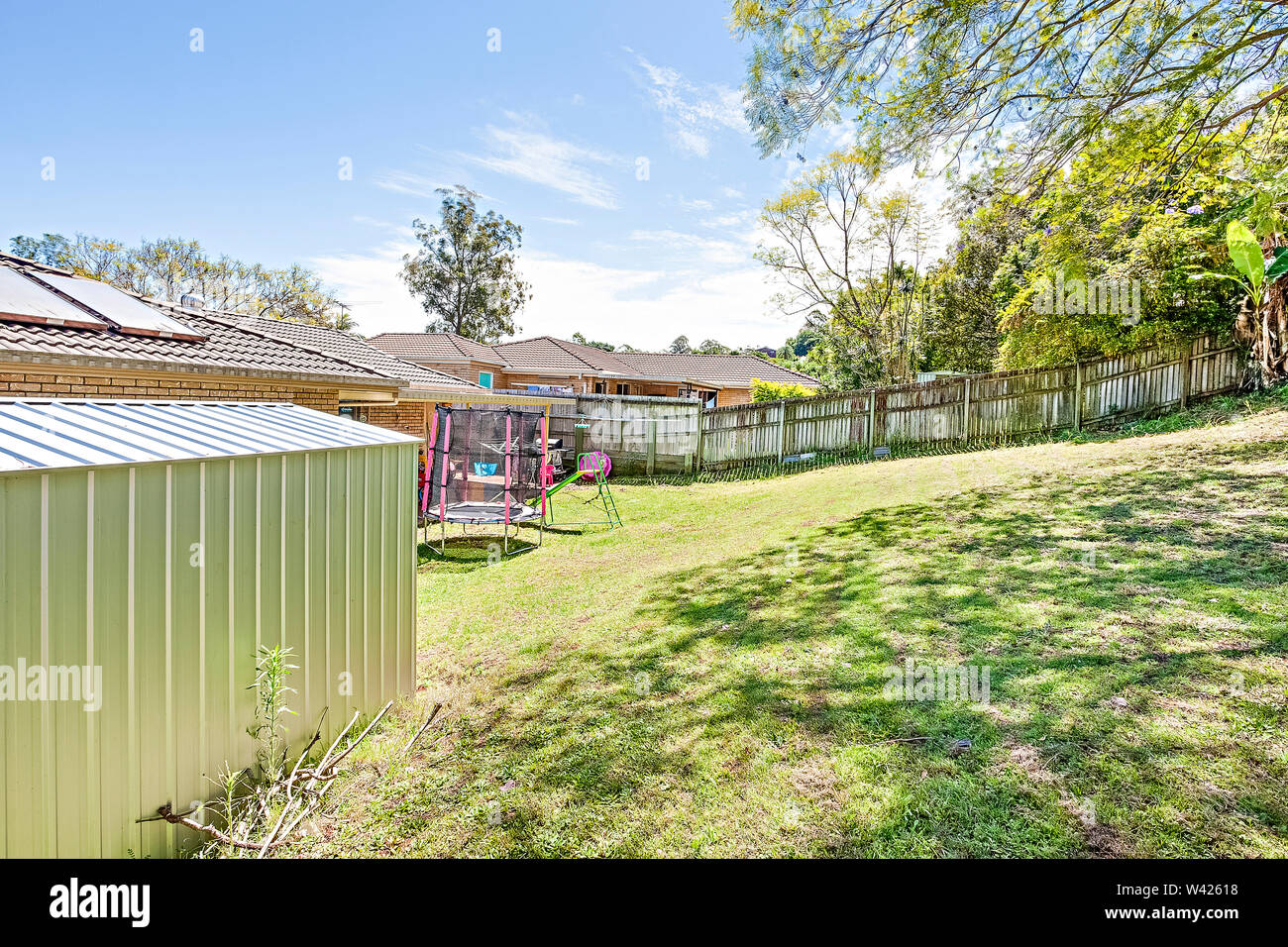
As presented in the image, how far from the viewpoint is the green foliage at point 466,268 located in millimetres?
35406

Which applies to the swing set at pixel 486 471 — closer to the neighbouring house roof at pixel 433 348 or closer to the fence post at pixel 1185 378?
the fence post at pixel 1185 378

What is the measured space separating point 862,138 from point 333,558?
21.9 feet

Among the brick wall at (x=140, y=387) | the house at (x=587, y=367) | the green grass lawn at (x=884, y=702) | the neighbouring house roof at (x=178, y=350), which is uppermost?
the house at (x=587, y=367)

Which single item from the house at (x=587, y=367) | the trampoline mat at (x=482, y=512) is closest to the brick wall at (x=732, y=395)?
the house at (x=587, y=367)

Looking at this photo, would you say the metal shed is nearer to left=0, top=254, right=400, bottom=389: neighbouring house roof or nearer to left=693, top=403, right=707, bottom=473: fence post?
left=0, top=254, right=400, bottom=389: neighbouring house roof

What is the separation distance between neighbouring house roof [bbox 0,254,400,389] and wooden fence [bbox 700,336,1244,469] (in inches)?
337

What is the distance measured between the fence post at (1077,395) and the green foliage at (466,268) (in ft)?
104

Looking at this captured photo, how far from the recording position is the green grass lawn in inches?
92.0

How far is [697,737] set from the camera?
315cm

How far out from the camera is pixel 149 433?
9.05 feet

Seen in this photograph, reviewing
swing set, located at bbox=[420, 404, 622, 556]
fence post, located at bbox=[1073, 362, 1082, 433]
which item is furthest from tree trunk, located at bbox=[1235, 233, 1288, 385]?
swing set, located at bbox=[420, 404, 622, 556]

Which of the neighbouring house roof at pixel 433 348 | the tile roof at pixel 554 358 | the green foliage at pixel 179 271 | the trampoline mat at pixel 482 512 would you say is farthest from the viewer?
the tile roof at pixel 554 358
